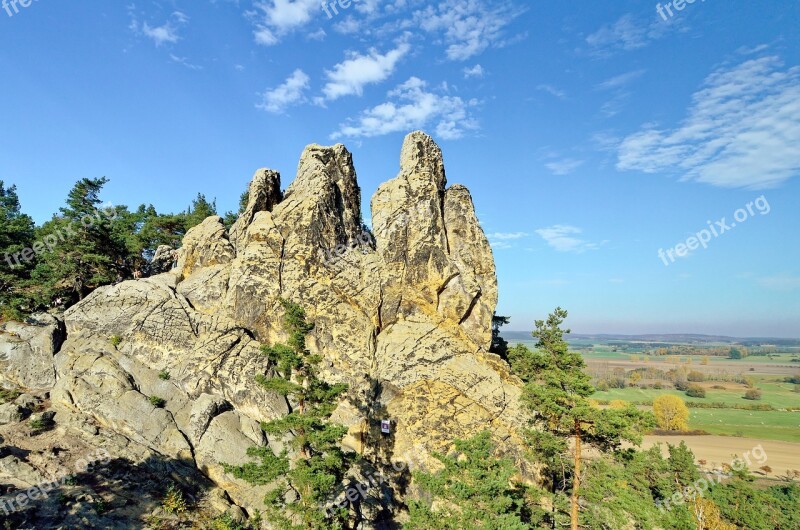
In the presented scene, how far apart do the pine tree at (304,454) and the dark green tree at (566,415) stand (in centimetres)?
1180

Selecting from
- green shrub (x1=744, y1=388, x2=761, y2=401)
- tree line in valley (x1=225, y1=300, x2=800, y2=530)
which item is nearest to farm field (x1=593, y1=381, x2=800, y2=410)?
green shrub (x1=744, y1=388, x2=761, y2=401)

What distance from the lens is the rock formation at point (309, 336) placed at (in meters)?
27.3

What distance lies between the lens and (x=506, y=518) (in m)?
16.9

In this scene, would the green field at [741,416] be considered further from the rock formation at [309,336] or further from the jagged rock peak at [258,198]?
the jagged rock peak at [258,198]

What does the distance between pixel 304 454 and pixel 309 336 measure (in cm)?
1460

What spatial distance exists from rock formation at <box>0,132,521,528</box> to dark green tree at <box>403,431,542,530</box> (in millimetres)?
11812

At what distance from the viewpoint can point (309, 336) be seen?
33.3 m

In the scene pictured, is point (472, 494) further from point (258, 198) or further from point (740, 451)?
point (740, 451)

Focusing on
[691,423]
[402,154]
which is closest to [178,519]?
[402,154]

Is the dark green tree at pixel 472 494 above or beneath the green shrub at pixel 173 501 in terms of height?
above

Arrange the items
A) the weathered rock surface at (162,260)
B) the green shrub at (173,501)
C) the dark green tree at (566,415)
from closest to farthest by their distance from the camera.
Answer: the dark green tree at (566,415) < the green shrub at (173,501) < the weathered rock surface at (162,260)

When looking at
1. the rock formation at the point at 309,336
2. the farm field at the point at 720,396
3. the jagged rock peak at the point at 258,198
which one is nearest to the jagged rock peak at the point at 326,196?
the rock formation at the point at 309,336

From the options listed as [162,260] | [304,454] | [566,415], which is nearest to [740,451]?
[566,415]

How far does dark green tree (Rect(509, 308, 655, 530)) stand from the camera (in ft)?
65.4
